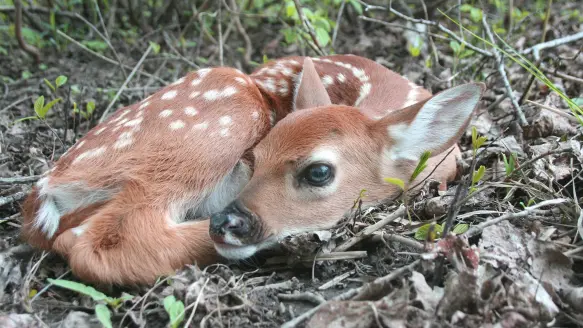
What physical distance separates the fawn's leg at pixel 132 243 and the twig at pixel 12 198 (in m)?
0.65

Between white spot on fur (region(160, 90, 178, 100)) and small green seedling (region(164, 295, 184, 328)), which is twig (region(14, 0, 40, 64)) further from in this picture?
small green seedling (region(164, 295, 184, 328))

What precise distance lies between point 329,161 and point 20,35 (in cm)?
326

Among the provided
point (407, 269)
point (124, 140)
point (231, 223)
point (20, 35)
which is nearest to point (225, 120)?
point (124, 140)

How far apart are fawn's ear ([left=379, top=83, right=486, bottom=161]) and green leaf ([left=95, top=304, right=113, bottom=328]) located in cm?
149

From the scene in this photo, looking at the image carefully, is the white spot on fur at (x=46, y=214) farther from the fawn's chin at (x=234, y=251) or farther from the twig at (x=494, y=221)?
the twig at (x=494, y=221)

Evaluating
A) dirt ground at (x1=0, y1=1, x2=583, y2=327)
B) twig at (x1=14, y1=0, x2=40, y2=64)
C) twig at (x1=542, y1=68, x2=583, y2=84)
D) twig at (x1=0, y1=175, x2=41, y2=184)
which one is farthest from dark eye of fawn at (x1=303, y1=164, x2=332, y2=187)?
twig at (x1=14, y1=0, x2=40, y2=64)

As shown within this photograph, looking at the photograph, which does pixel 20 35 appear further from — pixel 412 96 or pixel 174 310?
pixel 174 310

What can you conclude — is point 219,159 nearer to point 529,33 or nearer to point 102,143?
point 102,143

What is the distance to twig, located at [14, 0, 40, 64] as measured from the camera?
4.39 m

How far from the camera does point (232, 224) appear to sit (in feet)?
7.82

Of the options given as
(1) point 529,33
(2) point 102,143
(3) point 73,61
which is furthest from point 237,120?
(1) point 529,33

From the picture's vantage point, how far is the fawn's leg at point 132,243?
234cm

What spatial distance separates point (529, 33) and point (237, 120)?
12.6 feet

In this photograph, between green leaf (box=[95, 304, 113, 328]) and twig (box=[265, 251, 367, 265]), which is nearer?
green leaf (box=[95, 304, 113, 328])
